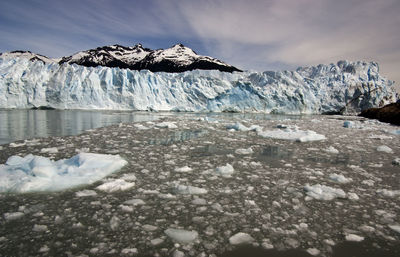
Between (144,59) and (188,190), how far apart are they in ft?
285

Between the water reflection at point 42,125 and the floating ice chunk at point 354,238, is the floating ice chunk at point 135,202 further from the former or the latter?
the water reflection at point 42,125

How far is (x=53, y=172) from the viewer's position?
2.86m

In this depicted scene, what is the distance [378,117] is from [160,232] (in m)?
24.3

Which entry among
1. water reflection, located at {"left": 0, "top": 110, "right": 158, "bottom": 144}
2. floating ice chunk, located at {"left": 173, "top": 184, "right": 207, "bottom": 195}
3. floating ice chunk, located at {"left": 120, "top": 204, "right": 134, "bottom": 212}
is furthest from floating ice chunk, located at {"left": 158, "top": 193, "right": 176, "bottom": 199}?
water reflection, located at {"left": 0, "top": 110, "right": 158, "bottom": 144}

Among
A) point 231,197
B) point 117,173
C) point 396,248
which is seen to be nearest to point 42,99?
Answer: point 117,173

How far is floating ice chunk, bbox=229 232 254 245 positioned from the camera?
1.73m

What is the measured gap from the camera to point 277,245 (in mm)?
1714

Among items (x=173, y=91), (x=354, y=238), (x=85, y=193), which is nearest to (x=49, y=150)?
(x=85, y=193)

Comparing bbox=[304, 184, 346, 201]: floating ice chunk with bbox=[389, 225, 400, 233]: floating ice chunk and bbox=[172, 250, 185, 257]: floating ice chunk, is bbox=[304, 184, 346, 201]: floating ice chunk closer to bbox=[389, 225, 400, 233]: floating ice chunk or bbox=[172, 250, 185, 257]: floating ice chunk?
bbox=[389, 225, 400, 233]: floating ice chunk

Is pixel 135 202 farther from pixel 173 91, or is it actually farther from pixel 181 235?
pixel 173 91

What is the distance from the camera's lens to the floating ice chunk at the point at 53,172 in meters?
2.56

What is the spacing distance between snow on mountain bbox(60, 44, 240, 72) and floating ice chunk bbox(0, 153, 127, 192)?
2661 inches

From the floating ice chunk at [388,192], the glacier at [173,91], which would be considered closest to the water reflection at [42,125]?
the floating ice chunk at [388,192]

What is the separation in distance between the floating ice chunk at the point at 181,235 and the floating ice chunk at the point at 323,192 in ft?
5.11
